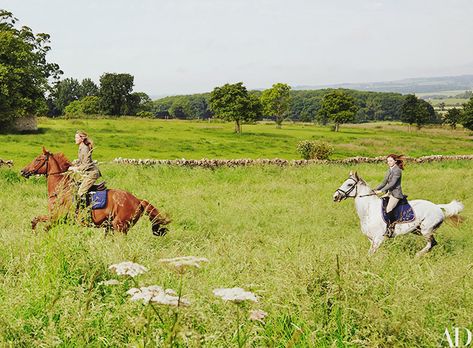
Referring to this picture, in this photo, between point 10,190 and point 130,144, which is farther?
point 130,144

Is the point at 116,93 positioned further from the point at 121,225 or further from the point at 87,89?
the point at 121,225

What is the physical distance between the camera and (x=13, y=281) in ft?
16.5

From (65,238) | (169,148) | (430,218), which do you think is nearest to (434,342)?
(65,238)

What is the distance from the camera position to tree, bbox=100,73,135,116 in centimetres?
9550

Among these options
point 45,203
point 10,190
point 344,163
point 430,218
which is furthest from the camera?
point 344,163

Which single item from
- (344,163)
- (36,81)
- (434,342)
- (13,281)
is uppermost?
(36,81)

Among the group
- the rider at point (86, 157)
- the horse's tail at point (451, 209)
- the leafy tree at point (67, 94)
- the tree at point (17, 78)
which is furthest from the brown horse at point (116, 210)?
the leafy tree at point (67, 94)

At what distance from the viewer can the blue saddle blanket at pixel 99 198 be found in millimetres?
10344

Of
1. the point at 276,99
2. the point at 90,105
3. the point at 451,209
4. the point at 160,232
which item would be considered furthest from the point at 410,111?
the point at 160,232

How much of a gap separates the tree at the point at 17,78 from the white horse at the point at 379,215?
3958cm

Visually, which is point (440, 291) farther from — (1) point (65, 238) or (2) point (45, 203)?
(2) point (45, 203)

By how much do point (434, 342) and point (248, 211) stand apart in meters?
12.2

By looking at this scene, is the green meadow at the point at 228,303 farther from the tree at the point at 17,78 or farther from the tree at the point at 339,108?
the tree at the point at 339,108

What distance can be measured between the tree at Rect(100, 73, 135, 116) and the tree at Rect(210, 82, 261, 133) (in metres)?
37.2
